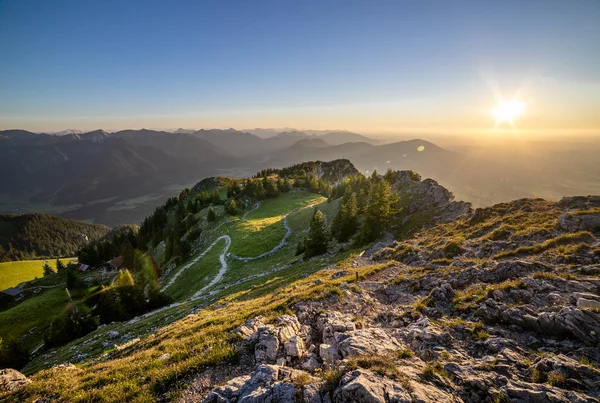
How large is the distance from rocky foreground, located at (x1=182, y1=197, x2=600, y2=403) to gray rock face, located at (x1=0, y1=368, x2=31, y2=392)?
944 centimetres

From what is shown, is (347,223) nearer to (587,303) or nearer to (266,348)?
(587,303)

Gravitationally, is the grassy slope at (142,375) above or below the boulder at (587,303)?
below

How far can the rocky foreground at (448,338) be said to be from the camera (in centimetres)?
802

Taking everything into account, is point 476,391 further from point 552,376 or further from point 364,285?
point 364,285

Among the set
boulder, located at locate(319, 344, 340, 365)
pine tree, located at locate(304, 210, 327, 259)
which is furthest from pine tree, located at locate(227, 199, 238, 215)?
boulder, located at locate(319, 344, 340, 365)

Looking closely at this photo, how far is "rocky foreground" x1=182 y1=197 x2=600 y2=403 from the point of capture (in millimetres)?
8023

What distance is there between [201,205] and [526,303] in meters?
115

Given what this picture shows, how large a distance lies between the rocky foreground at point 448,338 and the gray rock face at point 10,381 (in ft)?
31.0

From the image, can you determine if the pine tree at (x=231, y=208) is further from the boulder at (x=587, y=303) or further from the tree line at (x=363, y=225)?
the boulder at (x=587, y=303)

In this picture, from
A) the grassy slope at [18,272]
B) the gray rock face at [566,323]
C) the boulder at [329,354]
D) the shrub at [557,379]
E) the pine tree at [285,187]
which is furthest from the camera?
the pine tree at [285,187]

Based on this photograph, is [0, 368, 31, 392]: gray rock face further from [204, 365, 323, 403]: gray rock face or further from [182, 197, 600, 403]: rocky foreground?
[204, 365, 323, 403]: gray rock face

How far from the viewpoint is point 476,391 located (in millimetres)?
8094

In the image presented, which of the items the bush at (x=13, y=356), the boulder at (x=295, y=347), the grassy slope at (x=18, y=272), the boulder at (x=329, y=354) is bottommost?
the grassy slope at (x=18, y=272)

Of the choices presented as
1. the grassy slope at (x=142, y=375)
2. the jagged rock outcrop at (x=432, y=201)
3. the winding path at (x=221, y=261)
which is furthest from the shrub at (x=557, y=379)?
the winding path at (x=221, y=261)
